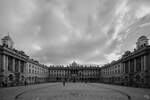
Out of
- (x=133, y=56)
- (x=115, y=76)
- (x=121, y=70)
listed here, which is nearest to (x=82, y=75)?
(x=115, y=76)

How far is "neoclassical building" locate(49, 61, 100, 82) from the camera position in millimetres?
114625

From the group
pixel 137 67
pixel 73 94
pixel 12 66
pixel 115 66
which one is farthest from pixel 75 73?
pixel 73 94

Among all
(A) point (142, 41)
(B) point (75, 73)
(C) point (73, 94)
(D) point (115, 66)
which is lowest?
(B) point (75, 73)

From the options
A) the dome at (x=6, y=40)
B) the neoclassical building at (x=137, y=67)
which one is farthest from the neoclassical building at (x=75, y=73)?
the dome at (x=6, y=40)

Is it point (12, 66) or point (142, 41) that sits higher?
point (142, 41)

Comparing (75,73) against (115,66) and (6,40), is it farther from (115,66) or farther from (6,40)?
(6,40)

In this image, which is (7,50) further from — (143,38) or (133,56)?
(143,38)

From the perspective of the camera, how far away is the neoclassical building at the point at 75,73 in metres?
115

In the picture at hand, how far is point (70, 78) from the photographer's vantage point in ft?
377

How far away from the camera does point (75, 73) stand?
116 m

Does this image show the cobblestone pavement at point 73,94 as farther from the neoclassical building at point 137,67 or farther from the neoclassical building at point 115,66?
the neoclassical building at point 137,67

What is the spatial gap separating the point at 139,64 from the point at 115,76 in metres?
26.9

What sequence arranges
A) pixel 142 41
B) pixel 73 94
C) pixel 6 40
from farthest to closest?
pixel 6 40, pixel 142 41, pixel 73 94

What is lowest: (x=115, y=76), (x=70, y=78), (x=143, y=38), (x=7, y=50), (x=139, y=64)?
(x=70, y=78)
